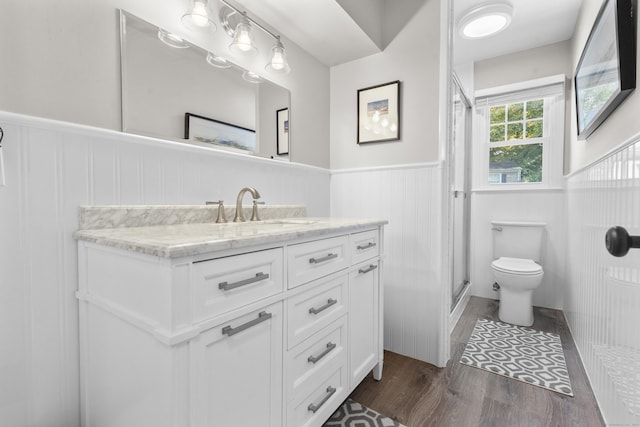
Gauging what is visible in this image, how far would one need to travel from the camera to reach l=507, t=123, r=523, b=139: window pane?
2.99m

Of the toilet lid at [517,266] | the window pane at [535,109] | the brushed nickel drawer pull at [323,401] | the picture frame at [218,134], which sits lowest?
the brushed nickel drawer pull at [323,401]

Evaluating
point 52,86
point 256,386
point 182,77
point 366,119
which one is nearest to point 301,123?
point 366,119

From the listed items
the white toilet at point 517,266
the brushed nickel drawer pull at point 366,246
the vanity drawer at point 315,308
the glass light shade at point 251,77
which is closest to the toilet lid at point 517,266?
the white toilet at point 517,266

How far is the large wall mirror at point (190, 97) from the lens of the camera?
1.16 meters

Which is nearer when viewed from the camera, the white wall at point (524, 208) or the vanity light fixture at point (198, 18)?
the vanity light fixture at point (198, 18)

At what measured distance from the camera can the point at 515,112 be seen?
3012 mm

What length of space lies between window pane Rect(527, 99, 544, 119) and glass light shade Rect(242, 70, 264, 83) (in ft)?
8.95

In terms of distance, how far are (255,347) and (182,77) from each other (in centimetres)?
118

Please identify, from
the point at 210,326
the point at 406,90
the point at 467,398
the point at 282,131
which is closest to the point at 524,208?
the point at 406,90

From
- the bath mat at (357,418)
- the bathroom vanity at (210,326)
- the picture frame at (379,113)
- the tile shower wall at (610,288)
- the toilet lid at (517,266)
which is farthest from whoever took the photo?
the toilet lid at (517,266)

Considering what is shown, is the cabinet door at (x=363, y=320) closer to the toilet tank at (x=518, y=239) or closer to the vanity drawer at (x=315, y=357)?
the vanity drawer at (x=315, y=357)

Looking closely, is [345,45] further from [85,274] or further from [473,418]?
[473,418]

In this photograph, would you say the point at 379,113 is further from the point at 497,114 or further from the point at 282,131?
the point at 497,114

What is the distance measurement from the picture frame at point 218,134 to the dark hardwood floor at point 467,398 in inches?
57.4
